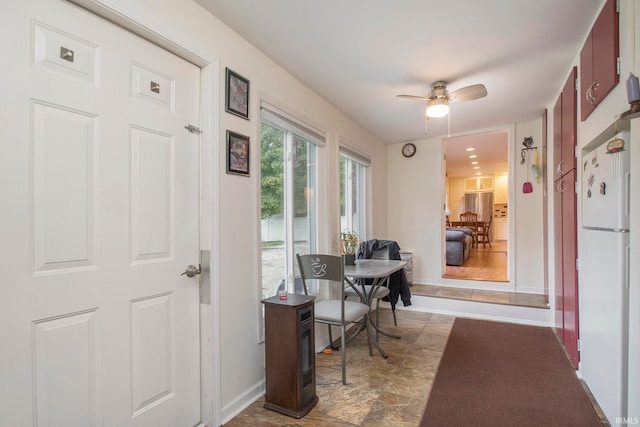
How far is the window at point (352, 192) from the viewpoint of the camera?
4030 mm

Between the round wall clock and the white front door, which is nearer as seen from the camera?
the white front door

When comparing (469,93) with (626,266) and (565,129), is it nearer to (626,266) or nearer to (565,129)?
(565,129)

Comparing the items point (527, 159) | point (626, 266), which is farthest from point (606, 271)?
point (527, 159)

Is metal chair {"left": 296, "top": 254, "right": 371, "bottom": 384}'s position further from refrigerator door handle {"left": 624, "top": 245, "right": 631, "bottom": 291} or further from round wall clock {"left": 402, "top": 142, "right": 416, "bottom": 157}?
round wall clock {"left": 402, "top": 142, "right": 416, "bottom": 157}

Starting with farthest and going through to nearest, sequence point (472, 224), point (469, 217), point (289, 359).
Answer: point (469, 217) → point (472, 224) → point (289, 359)

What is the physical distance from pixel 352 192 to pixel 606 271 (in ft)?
9.25

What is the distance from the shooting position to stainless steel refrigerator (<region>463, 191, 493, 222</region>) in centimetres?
1063

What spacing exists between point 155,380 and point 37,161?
1.16m

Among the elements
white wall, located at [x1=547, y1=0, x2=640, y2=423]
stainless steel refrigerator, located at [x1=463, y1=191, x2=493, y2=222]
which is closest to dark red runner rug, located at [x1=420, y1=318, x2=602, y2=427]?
white wall, located at [x1=547, y1=0, x2=640, y2=423]

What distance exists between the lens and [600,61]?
70.0 inches

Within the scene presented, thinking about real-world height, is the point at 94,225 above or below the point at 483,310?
above

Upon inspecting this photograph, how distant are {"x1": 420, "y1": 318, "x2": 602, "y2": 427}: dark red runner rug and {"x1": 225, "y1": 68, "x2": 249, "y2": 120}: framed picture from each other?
2.24 m

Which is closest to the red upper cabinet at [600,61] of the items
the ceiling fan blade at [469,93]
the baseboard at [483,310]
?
the ceiling fan blade at [469,93]

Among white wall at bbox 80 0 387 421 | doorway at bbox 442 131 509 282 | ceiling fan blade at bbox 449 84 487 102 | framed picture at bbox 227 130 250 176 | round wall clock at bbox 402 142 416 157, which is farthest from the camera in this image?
doorway at bbox 442 131 509 282
